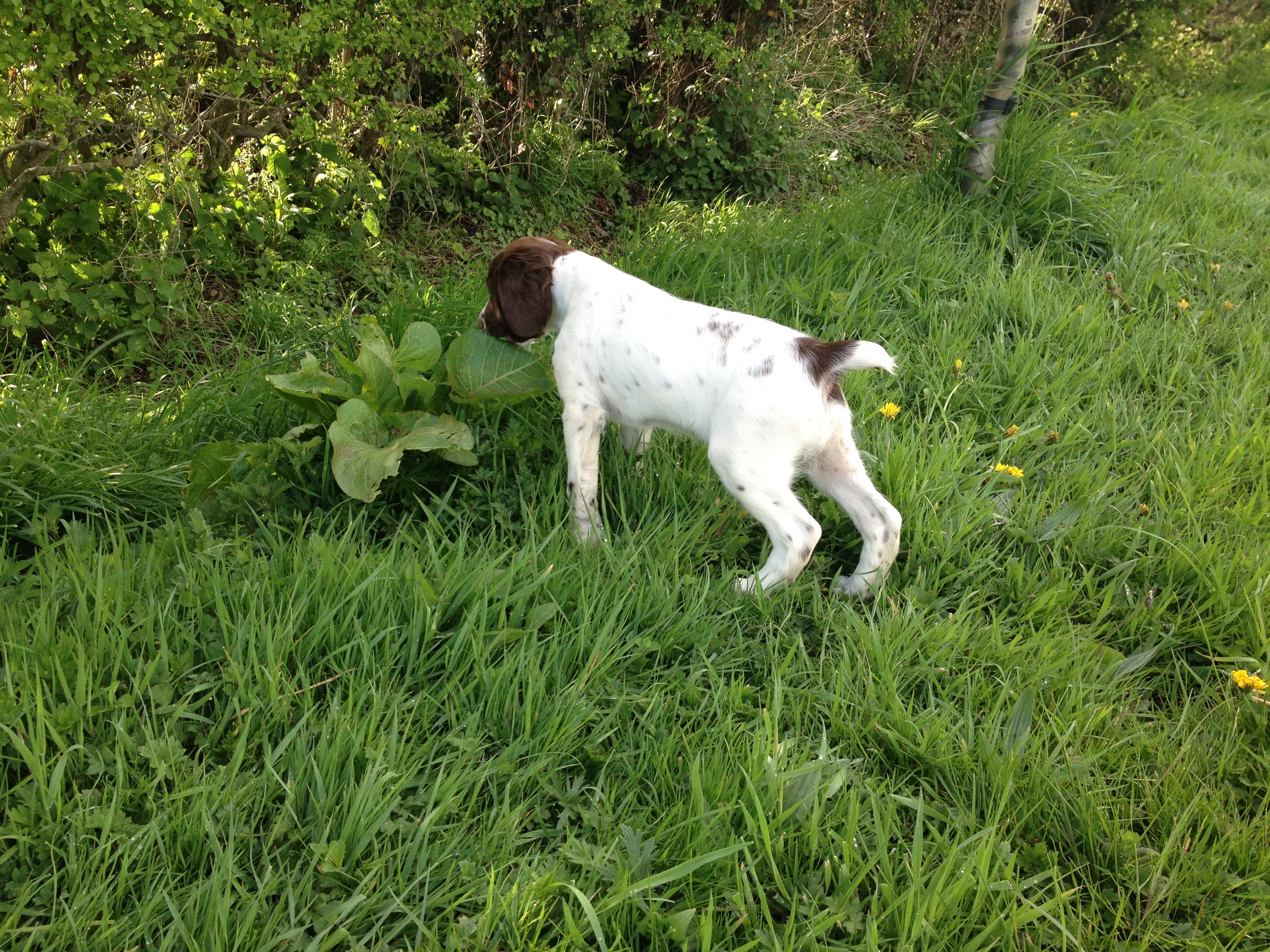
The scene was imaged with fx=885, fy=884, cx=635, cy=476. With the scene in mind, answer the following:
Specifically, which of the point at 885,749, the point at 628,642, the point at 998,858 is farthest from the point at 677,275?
the point at 998,858

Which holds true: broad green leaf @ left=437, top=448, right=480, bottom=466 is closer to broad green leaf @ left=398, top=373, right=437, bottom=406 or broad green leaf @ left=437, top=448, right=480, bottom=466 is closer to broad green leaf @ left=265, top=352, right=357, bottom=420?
broad green leaf @ left=398, top=373, right=437, bottom=406

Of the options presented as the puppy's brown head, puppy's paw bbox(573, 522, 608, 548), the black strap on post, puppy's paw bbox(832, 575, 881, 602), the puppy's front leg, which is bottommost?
puppy's paw bbox(832, 575, 881, 602)

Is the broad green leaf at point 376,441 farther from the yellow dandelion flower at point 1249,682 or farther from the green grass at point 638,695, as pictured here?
the yellow dandelion flower at point 1249,682

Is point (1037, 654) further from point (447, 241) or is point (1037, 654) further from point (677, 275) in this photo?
point (447, 241)

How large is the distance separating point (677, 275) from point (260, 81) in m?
2.16

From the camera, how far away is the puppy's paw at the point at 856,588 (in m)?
2.94

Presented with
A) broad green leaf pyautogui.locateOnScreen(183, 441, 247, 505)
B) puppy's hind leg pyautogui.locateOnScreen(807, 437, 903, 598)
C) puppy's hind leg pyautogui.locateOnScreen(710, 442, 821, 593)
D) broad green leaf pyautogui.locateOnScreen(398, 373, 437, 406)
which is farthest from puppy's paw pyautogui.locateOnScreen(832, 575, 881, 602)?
broad green leaf pyautogui.locateOnScreen(183, 441, 247, 505)

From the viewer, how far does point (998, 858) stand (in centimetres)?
202

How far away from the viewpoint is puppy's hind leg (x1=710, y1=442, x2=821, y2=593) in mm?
2805

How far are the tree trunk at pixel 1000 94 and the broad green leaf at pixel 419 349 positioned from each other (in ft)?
11.4

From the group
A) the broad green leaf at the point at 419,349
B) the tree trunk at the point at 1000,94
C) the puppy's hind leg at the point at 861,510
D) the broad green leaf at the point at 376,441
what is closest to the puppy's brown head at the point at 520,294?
the broad green leaf at the point at 419,349

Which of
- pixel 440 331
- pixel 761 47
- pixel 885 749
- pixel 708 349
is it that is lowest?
pixel 885 749

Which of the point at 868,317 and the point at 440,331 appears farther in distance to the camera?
the point at 868,317

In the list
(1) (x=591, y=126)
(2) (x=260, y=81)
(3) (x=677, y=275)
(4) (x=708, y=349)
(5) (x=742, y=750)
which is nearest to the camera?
(5) (x=742, y=750)
